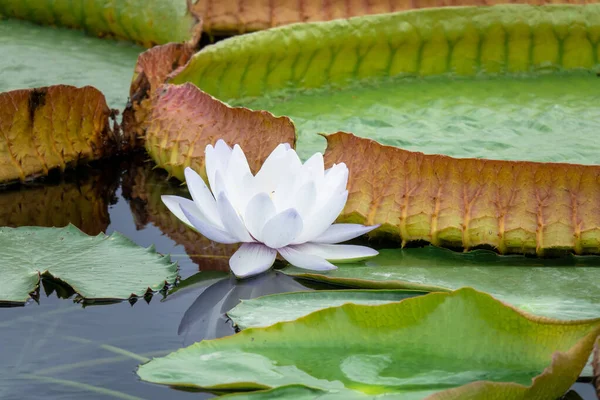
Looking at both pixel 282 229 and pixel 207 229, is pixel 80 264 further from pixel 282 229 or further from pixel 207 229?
pixel 282 229

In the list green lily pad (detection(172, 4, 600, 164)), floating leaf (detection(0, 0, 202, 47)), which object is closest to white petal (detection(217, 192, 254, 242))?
green lily pad (detection(172, 4, 600, 164))

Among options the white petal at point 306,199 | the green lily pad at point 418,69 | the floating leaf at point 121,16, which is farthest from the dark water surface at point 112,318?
the floating leaf at point 121,16

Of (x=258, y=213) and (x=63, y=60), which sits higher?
(x=63, y=60)

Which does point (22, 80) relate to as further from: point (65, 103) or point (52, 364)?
point (52, 364)

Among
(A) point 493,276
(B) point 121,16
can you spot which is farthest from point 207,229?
(B) point 121,16

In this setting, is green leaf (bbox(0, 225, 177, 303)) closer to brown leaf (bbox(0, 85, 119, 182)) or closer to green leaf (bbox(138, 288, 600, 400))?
green leaf (bbox(138, 288, 600, 400))

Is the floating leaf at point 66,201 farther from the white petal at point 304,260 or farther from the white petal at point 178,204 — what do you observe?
the white petal at point 304,260

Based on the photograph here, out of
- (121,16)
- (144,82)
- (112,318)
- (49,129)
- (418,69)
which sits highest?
(121,16)
